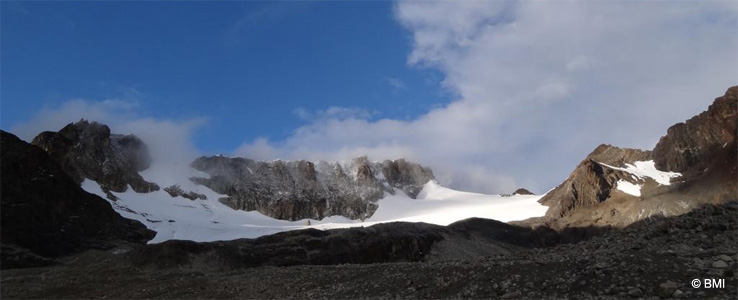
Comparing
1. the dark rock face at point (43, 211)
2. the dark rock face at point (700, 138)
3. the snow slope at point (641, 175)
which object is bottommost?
the dark rock face at point (43, 211)

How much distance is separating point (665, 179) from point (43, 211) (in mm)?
140573

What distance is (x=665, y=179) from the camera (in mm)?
143500

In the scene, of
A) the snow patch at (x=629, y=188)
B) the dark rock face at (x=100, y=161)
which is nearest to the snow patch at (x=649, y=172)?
the snow patch at (x=629, y=188)

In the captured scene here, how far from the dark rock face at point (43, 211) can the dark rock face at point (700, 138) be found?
129 metres

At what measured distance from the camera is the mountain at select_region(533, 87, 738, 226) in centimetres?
11875

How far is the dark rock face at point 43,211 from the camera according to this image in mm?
73000

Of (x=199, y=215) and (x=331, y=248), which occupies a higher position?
(x=199, y=215)

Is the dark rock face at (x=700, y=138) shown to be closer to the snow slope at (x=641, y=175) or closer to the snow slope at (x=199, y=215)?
the snow slope at (x=641, y=175)

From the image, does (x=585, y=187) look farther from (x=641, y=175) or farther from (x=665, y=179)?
(x=665, y=179)

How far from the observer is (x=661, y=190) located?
5118 inches

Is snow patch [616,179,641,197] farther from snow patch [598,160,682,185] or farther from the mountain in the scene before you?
snow patch [598,160,682,185]

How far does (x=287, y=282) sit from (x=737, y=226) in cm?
1768

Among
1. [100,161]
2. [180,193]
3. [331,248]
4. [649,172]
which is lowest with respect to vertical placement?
A: [331,248]

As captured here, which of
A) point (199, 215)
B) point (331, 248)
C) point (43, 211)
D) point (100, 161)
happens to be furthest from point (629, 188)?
point (100, 161)
